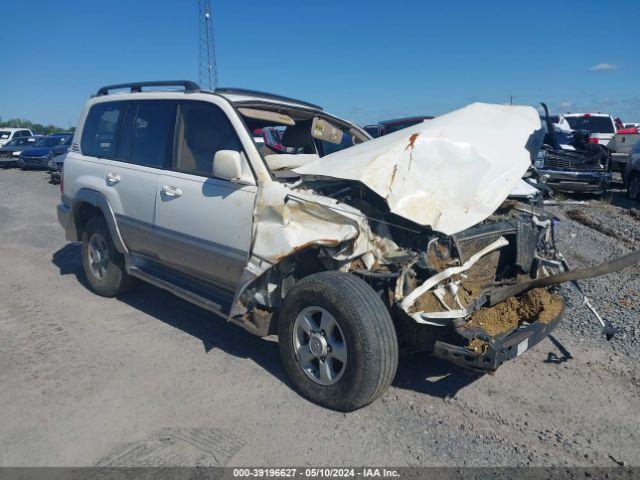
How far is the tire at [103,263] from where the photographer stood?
561 centimetres

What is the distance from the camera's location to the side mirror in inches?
151

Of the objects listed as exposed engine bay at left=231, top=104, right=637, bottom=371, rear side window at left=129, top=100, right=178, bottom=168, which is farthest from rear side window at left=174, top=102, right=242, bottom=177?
exposed engine bay at left=231, top=104, right=637, bottom=371

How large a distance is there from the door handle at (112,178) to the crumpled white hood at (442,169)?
2.14 metres

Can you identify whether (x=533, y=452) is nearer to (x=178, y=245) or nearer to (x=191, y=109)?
(x=178, y=245)

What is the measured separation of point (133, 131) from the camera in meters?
5.22

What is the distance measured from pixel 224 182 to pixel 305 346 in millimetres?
1390

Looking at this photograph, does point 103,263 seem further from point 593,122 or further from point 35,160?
point 35,160

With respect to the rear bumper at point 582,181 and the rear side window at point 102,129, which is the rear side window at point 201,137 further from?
the rear bumper at point 582,181

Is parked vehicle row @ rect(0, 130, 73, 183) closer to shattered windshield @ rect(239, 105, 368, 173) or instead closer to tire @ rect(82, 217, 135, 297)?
tire @ rect(82, 217, 135, 297)

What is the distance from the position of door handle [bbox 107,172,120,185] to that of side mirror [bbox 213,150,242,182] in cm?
175

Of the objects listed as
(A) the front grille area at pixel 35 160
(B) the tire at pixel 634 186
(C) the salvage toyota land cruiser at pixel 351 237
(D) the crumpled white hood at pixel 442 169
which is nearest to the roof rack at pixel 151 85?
(C) the salvage toyota land cruiser at pixel 351 237

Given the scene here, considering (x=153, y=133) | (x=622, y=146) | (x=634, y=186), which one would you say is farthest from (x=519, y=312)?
(x=622, y=146)

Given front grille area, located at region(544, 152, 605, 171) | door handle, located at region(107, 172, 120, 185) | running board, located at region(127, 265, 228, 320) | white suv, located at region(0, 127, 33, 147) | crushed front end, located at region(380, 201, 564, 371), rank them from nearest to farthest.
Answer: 1. crushed front end, located at region(380, 201, 564, 371)
2. running board, located at region(127, 265, 228, 320)
3. door handle, located at region(107, 172, 120, 185)
4. front grille area, located at region(544, 152, 605, 171)
5. white suv, located at region(0, 127, 33, 147)

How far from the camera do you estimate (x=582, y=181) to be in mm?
12266
